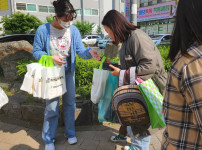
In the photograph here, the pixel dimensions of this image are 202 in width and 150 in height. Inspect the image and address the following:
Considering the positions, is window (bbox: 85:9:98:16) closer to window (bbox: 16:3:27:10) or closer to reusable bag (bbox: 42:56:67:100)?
window (bbox: 16:3:27:10)

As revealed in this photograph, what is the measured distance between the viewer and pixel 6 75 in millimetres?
4605

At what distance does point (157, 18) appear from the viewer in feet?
90.7

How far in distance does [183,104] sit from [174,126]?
0.49 ft

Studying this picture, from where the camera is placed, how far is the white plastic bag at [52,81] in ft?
7.48

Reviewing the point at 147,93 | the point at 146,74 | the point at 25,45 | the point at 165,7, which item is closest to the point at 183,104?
the point at 147,93

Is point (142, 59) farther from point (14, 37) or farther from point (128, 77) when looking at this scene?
point (14, 37)

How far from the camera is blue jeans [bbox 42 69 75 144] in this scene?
2.64 metres

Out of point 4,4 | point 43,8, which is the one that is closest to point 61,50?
point 4,4

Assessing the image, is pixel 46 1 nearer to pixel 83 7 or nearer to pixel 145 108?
pixel 83 7

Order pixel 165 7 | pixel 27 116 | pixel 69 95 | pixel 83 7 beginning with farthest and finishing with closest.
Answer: pixel 83 7, pixel 165 7, pixel 27 116, pixel 69 95

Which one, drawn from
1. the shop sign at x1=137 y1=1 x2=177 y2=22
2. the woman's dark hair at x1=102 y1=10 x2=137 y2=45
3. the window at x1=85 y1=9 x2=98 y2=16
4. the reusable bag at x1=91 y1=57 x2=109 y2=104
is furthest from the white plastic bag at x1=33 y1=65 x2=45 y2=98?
the window at x1=85 y1=9 x2=98 y2=16

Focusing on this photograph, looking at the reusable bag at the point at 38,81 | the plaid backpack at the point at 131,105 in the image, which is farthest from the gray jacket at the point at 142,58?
the reusable bag at the point at 38,81

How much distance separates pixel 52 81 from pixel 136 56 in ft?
3.57

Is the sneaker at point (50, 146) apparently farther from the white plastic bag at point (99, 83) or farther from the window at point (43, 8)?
the window at point (43, 8)
